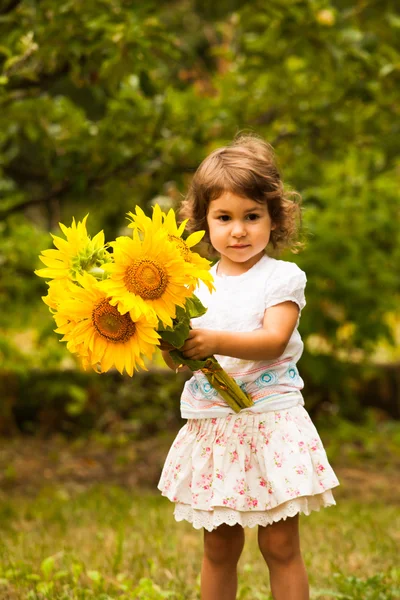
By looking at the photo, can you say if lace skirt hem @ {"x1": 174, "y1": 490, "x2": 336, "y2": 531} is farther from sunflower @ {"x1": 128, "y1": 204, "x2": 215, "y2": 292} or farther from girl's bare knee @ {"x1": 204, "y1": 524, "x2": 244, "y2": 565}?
sunflower @ {"x1": 128, "y1": 204, "x2": 215, "y2": 292}

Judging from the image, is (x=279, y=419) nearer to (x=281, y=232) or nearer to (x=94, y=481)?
(x=281, y=232)

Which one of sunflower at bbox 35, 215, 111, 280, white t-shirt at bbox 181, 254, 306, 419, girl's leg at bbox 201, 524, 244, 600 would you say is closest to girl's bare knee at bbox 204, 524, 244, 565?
girl's leg at bbox 201, 524, 244, 600

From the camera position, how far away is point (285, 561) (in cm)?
250

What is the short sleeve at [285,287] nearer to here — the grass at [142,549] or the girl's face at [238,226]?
the girl's face at [238,226]

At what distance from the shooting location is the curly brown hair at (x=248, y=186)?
2.50 meters

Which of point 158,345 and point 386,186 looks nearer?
point 158,345

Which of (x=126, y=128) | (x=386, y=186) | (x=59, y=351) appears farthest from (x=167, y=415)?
(x=126, y=128)

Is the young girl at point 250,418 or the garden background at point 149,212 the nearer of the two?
the young girl at point 250,418

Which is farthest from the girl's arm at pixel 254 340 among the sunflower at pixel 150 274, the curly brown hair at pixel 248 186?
the curly brown hair at pixel 248 186

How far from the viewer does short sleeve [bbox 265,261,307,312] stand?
2.47 metres

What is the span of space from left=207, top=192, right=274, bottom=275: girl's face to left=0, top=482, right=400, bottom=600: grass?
1192 millimetres

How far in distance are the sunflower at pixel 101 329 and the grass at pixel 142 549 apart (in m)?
1.07

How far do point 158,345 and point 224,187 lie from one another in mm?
533

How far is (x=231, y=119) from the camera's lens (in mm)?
5023
